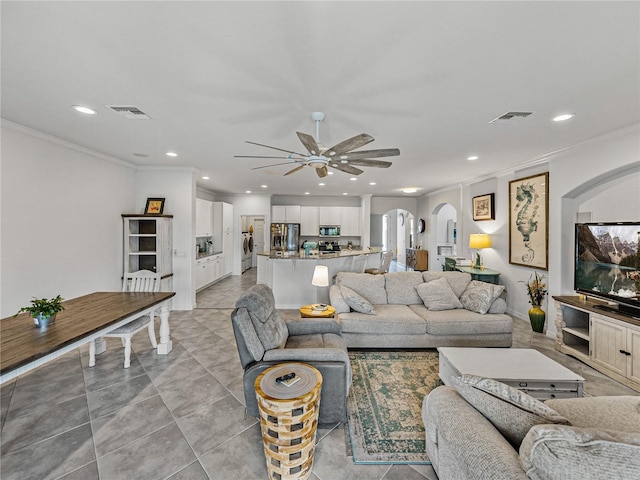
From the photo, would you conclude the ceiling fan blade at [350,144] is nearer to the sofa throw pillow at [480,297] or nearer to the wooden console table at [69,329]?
the wooden console table at [69,329]

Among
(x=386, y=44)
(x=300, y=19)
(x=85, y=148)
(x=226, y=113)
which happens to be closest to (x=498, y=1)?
(x=386, y=44)

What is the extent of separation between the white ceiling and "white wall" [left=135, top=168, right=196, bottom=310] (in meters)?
1.60

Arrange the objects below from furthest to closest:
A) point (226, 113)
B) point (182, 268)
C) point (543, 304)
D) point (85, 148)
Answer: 1. point (182, 268)
2. point (543, 304)
3. point (85, 148)
4. point (226, 113)

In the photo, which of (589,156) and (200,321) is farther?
(200,321)

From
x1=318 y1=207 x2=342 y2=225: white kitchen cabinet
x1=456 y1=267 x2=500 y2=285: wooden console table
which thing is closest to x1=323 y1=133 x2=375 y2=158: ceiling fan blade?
x1=456 y1=267 x2=500 y2=285: wooden console table

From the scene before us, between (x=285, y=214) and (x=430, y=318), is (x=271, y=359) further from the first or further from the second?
(x=285, y=214)

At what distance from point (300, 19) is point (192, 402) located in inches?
121

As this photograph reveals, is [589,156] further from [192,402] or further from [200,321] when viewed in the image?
[200,321]

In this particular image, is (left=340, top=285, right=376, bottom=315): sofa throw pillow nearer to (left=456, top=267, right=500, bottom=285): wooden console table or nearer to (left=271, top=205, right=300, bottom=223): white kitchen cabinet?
(left=456, top=267, right=500, bottom=285): wooden console table

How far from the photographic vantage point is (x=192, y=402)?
243 centimetres

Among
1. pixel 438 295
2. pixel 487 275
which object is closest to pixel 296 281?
pixel 438 295

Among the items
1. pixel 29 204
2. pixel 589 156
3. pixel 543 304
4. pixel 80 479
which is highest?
pixel 589 156

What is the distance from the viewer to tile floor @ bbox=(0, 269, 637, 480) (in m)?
1.74

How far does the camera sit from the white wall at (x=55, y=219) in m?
3.00
